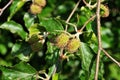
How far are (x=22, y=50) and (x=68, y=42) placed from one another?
16.5 inches

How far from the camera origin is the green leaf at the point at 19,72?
1.76 meters

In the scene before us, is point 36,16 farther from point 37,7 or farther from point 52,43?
point 52,43

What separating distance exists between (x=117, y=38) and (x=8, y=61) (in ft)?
2.25

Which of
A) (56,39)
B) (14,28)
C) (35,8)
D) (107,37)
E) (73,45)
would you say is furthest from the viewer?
(107,37)

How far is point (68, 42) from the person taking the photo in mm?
1639

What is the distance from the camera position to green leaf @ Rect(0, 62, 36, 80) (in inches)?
69.5

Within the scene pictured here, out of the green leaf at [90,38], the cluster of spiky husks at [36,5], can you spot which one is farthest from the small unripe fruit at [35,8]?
the green leaf at [90,38]

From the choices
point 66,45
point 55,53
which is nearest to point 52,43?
point 55,53

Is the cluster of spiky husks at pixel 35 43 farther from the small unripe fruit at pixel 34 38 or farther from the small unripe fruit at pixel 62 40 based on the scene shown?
the small unripe fruit at pixel 62 40

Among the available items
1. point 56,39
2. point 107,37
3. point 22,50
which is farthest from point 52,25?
point 107,37

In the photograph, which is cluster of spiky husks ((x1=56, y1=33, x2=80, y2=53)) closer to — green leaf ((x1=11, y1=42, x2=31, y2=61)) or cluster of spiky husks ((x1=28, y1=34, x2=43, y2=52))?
cluster of spiky husks ((x1=28, y1=34, x2=43, y2=52))

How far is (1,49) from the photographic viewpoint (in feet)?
8.48

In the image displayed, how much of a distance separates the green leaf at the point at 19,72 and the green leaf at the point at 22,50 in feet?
0.64

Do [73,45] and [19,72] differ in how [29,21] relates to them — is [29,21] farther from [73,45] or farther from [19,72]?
[73,45]
